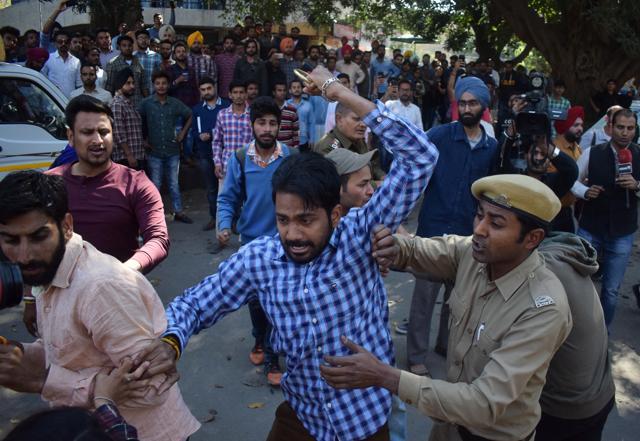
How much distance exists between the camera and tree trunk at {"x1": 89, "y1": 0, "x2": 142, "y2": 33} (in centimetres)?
1134

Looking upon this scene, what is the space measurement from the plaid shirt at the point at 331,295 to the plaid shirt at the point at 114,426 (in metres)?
0.53

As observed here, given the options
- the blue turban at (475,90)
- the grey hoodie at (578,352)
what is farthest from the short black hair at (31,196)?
the blue turban at (475,90)

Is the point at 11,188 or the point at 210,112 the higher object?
the point at 11,188

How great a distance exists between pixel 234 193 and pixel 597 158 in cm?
297

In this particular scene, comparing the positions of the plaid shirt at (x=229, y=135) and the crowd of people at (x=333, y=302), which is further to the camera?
the plaid shirt at (x=229, y=135)

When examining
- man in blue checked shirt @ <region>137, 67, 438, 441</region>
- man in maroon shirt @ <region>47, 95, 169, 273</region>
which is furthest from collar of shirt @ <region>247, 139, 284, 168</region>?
man in blue checked shirt @ <region>137, 67, 438, 441</region>

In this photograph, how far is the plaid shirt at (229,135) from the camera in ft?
22.0

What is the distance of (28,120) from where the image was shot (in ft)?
20.0

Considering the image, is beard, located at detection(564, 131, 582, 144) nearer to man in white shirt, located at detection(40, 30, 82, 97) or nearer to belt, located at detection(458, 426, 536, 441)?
belt, located at detection(458, 426, 536, 441)

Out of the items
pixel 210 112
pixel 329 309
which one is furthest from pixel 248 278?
pixel 210 112

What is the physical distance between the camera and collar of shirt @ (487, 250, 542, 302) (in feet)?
5.09

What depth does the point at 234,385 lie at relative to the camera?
4309mm

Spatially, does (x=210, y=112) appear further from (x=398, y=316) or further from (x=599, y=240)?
(x=599, y=240)

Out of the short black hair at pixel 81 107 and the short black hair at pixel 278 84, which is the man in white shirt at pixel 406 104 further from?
the short black hair at pixel 81 107
